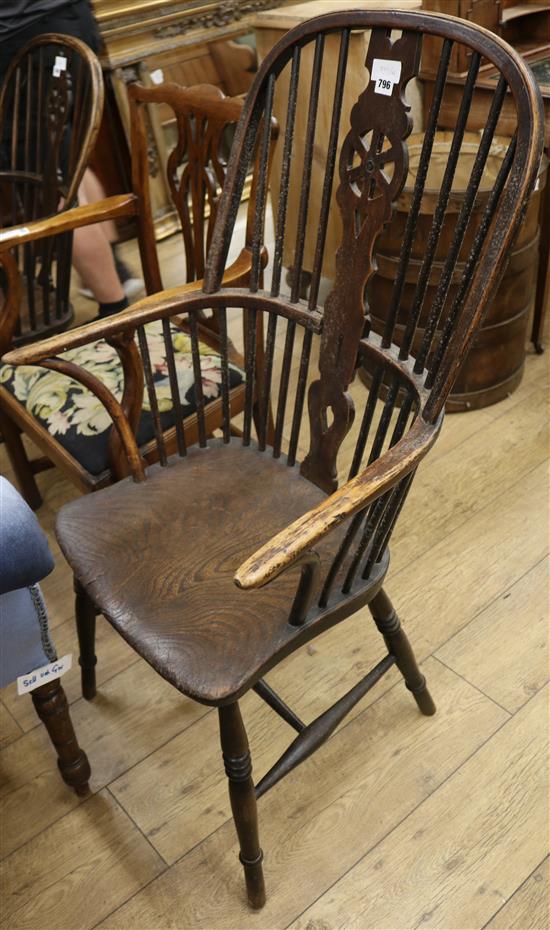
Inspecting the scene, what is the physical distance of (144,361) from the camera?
4.25ft

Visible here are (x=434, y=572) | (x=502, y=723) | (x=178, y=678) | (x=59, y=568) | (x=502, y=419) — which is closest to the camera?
(x=178, y=678)

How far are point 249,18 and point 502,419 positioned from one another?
7.39 feet

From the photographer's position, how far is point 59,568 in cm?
190

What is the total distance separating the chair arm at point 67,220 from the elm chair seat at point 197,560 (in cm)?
61

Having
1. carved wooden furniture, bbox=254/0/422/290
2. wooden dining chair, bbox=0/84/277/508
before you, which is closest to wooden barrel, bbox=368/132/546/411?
carved wooden furniture, bbox=254/0/422/290

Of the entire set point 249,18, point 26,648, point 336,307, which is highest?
point 249,18

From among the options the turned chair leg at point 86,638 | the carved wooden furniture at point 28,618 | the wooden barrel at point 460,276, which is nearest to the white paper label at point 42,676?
the carved wooden furniture at point 28,618

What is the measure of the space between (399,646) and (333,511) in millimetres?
552

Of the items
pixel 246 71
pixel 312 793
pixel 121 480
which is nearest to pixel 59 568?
pixel 121 480

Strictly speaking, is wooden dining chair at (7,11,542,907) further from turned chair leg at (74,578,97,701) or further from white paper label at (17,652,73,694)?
white paper label at (17,652,73,694)

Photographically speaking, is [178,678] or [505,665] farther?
[505,665]

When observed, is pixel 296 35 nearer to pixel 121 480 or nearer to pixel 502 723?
pixel 121 480

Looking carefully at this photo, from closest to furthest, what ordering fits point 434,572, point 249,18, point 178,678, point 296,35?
point 178,678 < point 296,35 < point 434,572 < point 249,18

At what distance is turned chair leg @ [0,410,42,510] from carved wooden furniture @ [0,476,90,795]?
0.70 m
